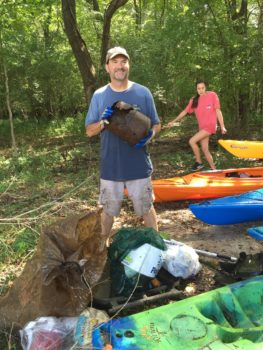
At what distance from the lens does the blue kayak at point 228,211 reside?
183 inches

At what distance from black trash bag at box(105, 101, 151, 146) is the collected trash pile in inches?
33.3

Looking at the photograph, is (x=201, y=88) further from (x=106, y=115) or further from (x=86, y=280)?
(x=86, y=280)

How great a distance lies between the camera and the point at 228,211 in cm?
467

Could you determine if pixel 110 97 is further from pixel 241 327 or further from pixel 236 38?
pixel 236 38

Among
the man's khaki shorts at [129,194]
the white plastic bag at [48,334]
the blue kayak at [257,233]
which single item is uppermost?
the man's khaki shorts at [129,194]

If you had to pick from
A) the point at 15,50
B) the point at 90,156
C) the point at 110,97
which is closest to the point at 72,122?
the point at 15,50

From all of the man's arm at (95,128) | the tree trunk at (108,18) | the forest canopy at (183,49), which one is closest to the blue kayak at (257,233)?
the man's arm at (95,128)

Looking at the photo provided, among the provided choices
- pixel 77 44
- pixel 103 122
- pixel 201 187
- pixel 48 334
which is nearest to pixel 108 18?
pixel 77 44

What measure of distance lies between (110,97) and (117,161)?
23.2 inches

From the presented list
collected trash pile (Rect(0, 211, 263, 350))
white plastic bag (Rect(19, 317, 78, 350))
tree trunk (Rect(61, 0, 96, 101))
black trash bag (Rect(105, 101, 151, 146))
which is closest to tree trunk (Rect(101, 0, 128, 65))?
tree trunk (Rect(61, 0, 96, 101))

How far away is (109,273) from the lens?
10.9ft

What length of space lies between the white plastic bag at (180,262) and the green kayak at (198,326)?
0.57 m

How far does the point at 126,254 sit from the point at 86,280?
470 mm

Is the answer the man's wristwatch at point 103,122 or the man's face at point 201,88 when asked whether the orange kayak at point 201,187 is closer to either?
the man's face at point 201,88
